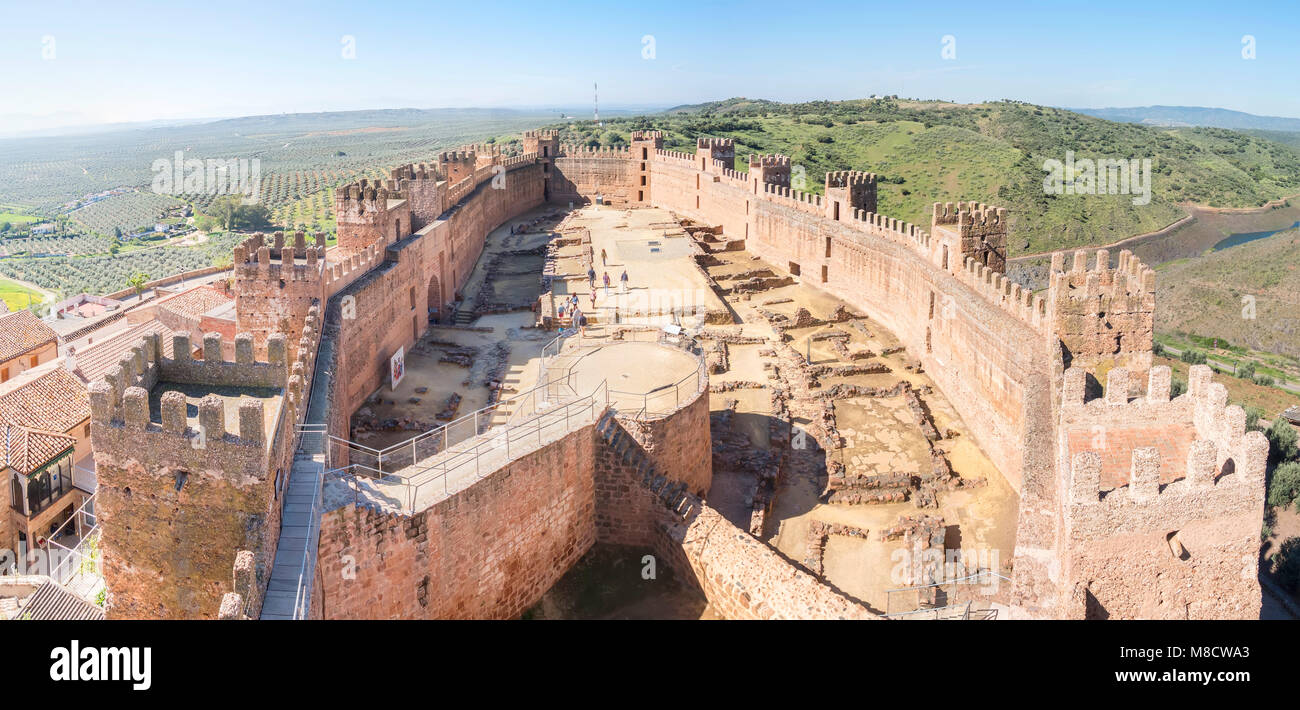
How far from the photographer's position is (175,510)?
38.3 ft

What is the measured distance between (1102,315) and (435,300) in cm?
2208

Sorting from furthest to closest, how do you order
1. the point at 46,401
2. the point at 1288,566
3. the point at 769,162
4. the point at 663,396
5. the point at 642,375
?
1. the point at 769,162
2. the point at 46,401
3. the point at 1288,566
4. the point at 642,375
5. the point at 663,396

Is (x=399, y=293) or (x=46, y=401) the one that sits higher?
(x=399, y=293)

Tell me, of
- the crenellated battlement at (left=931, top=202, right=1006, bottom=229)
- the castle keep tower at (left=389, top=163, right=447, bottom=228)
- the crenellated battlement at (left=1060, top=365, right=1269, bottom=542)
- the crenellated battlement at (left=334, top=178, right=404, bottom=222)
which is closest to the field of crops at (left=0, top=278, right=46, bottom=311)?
the castle keep tower at (left=389, top=163, right=447, bottom=228)

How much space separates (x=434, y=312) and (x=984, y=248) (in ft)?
60.3

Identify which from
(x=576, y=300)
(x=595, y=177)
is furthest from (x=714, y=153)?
(x=576, y=300)

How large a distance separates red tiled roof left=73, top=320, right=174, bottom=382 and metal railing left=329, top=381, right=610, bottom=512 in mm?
15177

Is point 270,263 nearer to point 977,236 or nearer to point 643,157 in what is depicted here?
point 977,236

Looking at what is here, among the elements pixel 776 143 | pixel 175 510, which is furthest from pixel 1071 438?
pixel 776 143

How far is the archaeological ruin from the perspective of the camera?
39.4 ft

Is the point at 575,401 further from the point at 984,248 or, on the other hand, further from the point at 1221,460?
the point at 984,248

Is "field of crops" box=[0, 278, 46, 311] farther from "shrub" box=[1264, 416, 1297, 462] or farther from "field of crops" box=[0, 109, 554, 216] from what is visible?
"shrub" box=[1264, 416, 1297, 462]

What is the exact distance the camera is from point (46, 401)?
2620cm

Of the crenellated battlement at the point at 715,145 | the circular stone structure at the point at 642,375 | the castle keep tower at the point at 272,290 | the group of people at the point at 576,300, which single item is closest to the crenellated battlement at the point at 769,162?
the crenellated battlement at the point at 715,145
